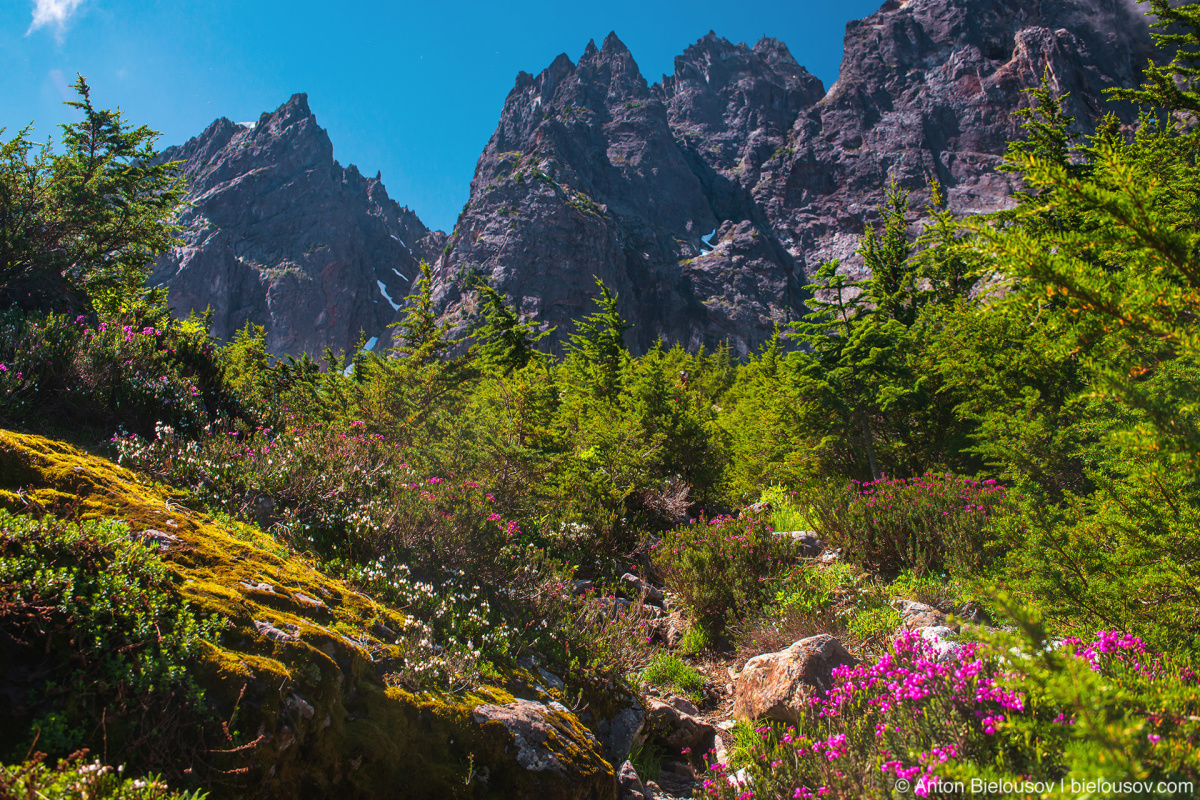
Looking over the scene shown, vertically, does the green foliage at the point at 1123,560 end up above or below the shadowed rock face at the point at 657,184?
below

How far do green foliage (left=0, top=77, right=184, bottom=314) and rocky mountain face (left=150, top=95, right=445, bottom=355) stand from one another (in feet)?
277

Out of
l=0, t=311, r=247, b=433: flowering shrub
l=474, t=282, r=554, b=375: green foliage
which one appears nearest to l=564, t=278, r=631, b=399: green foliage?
l=474, t=282, r=554, b=375: green foliage

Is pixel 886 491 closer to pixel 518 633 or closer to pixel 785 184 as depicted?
pixel 518 633

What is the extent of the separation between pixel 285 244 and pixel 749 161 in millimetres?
96156

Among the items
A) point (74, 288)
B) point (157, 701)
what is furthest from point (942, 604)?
point (74, 288)

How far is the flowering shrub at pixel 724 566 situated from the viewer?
575 centimetres

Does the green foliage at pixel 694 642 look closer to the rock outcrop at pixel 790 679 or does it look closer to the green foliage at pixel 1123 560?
the rock outcrop at pixel 790 679

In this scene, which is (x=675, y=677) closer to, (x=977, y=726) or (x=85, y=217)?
(x=977, y=726)

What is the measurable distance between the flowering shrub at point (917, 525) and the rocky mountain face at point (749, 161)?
62.7m

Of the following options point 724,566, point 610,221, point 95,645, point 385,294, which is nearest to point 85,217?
point 95,645

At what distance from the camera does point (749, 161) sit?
11438cm

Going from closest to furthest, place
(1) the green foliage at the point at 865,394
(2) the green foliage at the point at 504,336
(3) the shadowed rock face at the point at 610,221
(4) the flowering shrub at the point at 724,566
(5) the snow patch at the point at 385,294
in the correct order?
(4) the flowering shrub at the point at 724,566 → (1) the green foliage at the point at 865,394 → (2) the green foliage at the point at 504,336 → (3) the shadowed rock face at the point at 610,221 → (5) the snow patch at the point at 385,294

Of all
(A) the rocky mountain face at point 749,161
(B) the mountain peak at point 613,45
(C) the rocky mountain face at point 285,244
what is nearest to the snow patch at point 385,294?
(C) the rocky mountain face at point 285,244

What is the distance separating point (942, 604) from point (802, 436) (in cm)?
484
